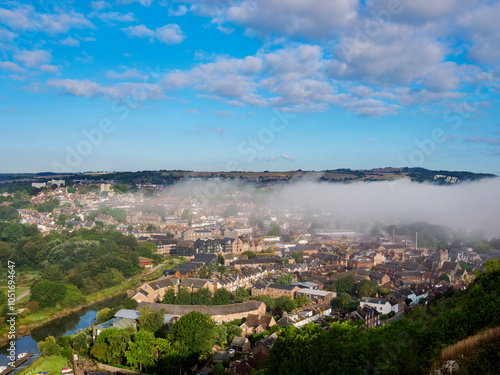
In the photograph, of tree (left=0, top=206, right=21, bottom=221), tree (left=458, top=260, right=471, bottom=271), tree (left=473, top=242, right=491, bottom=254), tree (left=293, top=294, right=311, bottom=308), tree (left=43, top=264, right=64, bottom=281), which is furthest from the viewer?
tree (left=0, top=206, right=21, bottom=221)

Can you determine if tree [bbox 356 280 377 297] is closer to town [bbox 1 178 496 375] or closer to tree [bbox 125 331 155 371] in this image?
town [bbox 1 178 496 375]

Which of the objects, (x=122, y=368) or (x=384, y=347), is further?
(x=122, y=368)

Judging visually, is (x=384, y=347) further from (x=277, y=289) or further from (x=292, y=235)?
(x=292, y=235)

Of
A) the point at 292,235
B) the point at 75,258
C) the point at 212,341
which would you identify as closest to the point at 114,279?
the point at 75,258

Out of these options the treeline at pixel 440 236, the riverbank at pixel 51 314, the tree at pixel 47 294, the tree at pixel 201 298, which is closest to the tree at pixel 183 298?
the tree at pixel 201 298

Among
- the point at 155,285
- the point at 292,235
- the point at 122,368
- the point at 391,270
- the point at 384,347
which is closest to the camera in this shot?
the point at 384,347

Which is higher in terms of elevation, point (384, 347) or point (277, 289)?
point (384, 347)

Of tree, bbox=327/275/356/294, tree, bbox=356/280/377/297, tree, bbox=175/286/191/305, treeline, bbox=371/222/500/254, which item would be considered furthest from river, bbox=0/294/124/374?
treeline, bbox=371/222/500/254

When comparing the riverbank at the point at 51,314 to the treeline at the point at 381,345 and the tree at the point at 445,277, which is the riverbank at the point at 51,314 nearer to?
the treeline at the point at 381,345

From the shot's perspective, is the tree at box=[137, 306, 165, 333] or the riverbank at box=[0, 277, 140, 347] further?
the riverbank at box=[0, 277, 140, 347]
